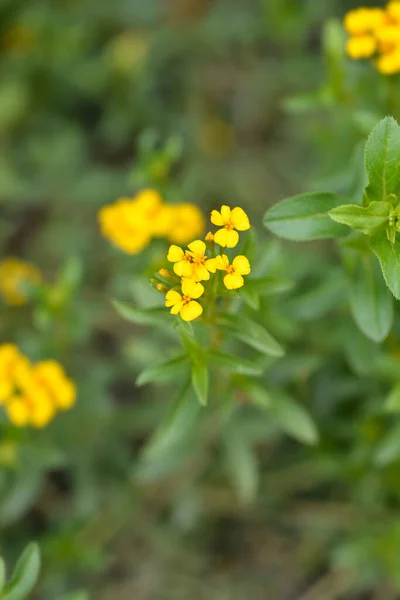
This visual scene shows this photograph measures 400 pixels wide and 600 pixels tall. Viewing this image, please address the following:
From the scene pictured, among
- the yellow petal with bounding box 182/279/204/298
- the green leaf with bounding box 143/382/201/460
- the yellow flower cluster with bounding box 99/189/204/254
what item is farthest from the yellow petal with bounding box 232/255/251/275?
the yellow flower cluster with bounding box 99/189/204/254

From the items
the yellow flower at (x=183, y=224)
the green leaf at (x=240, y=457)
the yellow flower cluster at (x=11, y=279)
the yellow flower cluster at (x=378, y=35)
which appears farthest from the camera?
the yellow flower cluster at (x=11, y=279)

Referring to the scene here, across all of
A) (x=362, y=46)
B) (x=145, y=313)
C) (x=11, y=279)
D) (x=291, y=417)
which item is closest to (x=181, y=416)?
(x=145, y=313)

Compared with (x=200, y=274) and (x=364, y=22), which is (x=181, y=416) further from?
(x=364, y=22)

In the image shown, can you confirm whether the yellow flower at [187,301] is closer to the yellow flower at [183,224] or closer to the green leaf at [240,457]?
the yellow flower at [183,224]

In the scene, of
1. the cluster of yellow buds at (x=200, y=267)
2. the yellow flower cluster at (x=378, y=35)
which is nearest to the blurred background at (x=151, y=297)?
the yellow flower cluster at (x=378, y=35)

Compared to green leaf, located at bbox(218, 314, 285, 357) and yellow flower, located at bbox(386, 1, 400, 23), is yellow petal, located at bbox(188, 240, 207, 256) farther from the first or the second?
yellow flower, located at bbox(386, 1, 400, 23)

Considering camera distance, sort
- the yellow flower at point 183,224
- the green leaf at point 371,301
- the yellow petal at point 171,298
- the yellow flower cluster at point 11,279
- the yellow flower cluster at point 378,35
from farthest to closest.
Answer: the yellow flower cluster at point 11,279 < the yellow flower at point 183,224 < the yellow flower cluster at point 378,35 < the green leaf at point 371,301 < the yellow petal at point 171,298

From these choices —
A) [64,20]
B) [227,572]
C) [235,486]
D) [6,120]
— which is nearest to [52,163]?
[6,120]

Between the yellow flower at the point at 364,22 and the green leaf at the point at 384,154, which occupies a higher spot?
the yellow flower at the point at 364,22
